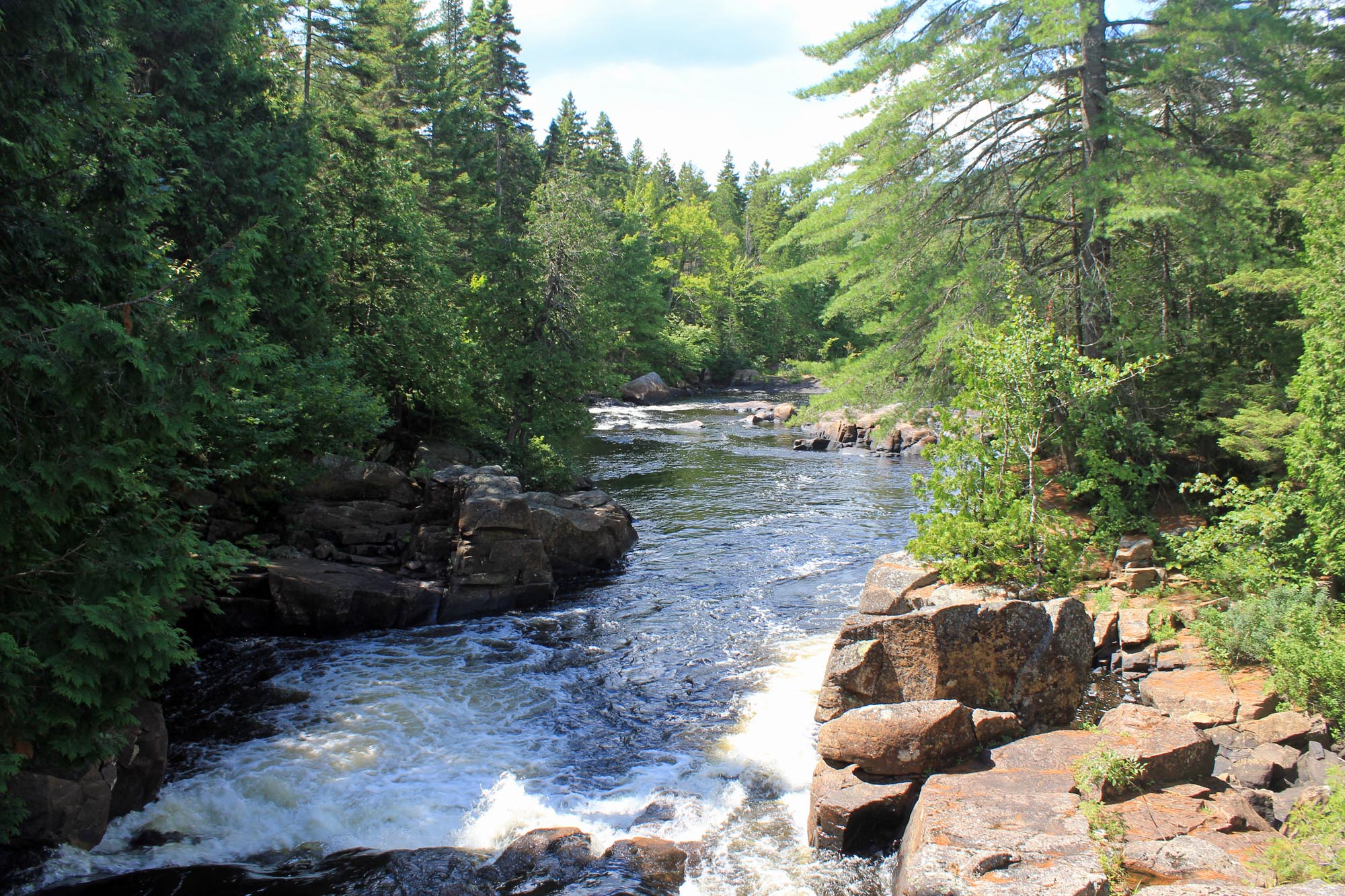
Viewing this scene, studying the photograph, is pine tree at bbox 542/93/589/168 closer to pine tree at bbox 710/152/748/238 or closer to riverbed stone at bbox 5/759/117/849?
pine tree at bbox 710/152/748/238

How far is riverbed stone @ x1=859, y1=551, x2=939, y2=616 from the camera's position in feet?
30.4

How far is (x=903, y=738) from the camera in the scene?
682 cm

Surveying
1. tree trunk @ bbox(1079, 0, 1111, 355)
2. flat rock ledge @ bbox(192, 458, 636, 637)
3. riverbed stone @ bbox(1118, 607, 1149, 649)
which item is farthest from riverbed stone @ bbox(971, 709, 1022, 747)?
flat rock ledge @ bbox(192, 458, 636, 637)

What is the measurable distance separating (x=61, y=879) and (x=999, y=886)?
6.62 m

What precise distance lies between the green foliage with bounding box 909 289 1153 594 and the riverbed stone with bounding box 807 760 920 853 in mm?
3422

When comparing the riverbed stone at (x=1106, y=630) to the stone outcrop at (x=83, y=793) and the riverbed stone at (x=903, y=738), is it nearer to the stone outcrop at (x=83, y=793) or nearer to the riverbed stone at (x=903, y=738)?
the riverbed stone at (x=903, y=738)

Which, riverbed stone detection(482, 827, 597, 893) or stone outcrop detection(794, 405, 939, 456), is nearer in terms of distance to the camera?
riverbed stone detection(482, 827, 597, 893)

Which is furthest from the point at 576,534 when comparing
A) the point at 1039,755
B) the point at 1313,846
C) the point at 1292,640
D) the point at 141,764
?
the point at 1313,846

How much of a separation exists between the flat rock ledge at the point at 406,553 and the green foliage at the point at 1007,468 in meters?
6.52

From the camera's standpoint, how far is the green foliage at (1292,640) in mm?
7121

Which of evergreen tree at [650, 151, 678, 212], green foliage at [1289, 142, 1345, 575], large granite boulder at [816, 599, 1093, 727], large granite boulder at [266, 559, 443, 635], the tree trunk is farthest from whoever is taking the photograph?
evergreen tree at [650, 151, 678, 212]

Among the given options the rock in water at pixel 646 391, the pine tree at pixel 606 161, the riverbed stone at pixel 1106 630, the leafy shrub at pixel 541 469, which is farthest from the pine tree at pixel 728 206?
the riverbed stone at pixel 1106 630

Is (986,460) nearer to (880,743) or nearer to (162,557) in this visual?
(880,743)

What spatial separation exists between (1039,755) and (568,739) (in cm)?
463
